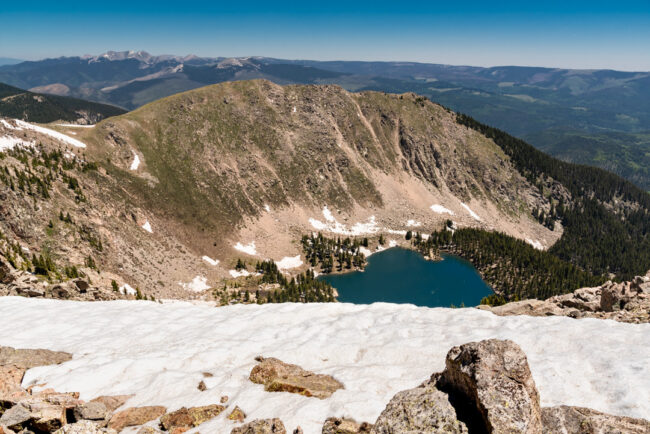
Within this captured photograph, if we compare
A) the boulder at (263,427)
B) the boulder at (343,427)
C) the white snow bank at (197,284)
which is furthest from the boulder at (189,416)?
the white snow bank at (197,284)

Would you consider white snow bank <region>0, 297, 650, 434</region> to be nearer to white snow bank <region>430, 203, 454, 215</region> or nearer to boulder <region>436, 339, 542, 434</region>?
boulder <region>436, 339, 542, 434</region>

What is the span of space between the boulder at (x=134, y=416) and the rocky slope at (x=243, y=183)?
150 feet

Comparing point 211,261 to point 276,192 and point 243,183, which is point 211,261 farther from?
point 276,192

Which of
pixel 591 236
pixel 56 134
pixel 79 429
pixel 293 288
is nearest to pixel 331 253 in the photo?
pixel 293 288

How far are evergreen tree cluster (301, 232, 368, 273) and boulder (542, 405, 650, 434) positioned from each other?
105720 millimetres

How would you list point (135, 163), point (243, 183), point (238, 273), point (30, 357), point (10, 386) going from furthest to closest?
point (243, 183) < point (135, 163) < point (238, 273) < point (30, 357) < point (10, 386)

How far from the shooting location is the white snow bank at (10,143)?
81625mm

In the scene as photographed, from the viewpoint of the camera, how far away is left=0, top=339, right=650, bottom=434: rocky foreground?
31.4 feet

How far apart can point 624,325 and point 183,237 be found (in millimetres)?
101873

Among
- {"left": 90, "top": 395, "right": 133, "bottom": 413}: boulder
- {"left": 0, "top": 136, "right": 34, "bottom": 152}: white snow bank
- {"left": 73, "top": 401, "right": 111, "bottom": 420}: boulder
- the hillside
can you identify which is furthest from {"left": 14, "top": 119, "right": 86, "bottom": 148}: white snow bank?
{"left": 73, "top": 401, "right": 111, "bottom": 420}: boulder

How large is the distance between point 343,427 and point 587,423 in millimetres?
7183

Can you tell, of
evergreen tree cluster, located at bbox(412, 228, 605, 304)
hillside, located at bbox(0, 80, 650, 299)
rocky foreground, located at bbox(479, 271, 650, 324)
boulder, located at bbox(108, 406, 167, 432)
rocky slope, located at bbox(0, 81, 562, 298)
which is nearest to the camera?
boulder, located at bbox(108, 406, 167, 432)

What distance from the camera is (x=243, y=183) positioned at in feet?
434

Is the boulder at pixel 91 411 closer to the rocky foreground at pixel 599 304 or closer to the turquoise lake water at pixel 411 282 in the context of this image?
the rocky foreground at pixel 599 304
